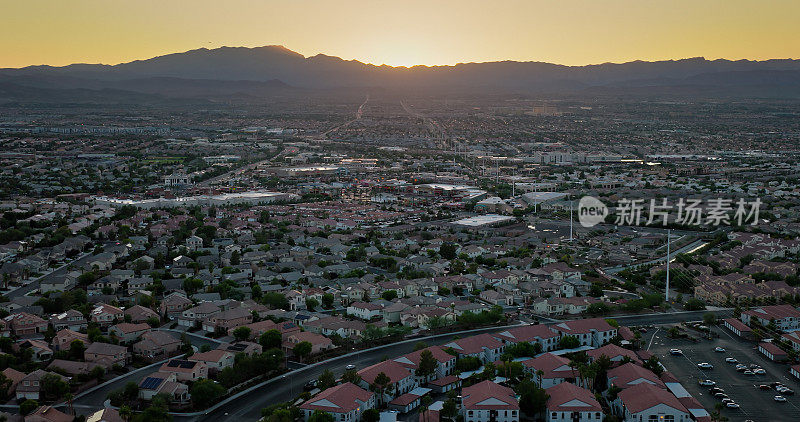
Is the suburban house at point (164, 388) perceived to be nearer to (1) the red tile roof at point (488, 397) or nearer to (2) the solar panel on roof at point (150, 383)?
(2) the solar panel on roof at point (150, 383)

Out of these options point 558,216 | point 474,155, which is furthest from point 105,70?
point 558,216

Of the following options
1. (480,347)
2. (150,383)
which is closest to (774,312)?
(480,347)

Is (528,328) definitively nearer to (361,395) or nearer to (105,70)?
(361,395)

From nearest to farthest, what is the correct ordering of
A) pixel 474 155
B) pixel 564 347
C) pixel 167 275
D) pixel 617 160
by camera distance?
pixel 564 347 → pixel 167 275 → pixel 617 160 → pixel 474 155

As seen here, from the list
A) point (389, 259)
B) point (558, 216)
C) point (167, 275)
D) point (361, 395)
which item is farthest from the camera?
point (558, 216)

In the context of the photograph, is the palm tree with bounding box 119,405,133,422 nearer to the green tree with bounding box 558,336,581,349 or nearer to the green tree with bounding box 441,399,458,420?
the green tree with bounding box 441,399,458,420

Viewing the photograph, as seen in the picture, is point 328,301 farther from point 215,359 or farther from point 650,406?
point 650,406

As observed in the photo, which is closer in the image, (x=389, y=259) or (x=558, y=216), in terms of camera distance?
(x=389, y=259)
